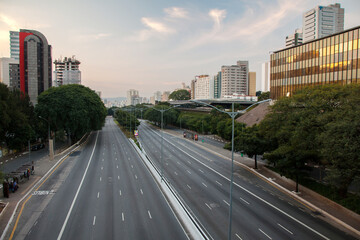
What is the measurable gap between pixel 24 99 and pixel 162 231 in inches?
2096

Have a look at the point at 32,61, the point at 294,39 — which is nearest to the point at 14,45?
the point at 32,61

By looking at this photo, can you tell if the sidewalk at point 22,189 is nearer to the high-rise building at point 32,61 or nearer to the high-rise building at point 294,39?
the high-rise building at point 32,61

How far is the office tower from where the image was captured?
87.8 meters

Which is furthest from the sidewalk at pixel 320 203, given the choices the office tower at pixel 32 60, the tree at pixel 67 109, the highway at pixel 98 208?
the office tower at pixel 32 60

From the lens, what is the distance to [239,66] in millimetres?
177500

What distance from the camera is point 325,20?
13688 cm

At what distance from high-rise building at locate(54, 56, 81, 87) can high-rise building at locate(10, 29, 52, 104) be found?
5840 cm

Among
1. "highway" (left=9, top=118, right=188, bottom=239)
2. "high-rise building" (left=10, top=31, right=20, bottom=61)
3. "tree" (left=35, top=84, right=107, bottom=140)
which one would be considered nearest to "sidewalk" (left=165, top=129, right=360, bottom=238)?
"highway" (left=9, top=118, right=188, bottom=239)

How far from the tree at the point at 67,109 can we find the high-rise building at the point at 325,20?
441 ft

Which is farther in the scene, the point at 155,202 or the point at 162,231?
the point at 155,202

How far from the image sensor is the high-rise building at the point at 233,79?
176 m

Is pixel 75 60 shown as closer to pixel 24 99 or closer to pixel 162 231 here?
pixel 24 99

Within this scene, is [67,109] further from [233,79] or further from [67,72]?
[233,79]

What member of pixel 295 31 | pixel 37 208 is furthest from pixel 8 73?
pixel 295 31
